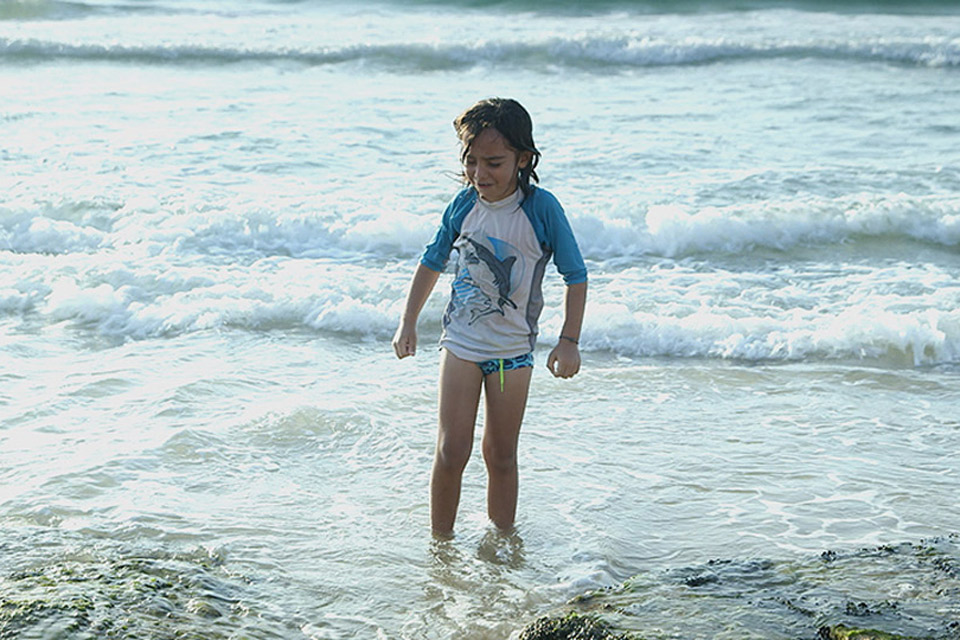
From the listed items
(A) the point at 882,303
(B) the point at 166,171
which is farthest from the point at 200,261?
(A) the point at 882,303

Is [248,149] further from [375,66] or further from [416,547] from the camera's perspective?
[416,547]

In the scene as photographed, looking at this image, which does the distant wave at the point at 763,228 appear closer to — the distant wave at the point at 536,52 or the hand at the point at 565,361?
the hand at the point at 565,361

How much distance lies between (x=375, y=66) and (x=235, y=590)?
15336mm

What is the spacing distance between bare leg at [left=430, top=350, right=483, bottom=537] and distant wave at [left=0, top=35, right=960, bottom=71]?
14.6m

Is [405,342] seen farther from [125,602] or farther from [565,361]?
[125,602]

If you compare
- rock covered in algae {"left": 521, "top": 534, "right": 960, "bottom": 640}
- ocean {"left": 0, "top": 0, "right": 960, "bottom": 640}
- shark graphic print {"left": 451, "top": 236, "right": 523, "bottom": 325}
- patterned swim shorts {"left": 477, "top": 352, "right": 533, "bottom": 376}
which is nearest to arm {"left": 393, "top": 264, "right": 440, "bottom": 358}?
shark graphic print {"left": 451, "top": 236, "right": 523, "bottom": 325}

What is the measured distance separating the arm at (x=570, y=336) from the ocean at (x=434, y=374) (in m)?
0.70

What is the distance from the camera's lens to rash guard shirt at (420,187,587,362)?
12.3ft

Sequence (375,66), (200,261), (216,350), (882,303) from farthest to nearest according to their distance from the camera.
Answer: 1. (375,66)
2. (200,261)
3. (882,303)
4. (216,350)

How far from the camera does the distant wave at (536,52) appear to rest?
1827 cm

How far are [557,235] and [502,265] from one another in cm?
21

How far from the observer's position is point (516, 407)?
3.87 meters

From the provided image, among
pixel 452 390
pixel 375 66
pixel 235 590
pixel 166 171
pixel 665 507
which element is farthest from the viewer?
pixel 375 66

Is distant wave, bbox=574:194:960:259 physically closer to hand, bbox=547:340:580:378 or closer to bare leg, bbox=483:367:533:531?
bare leg, bbox=483:367:533:531
